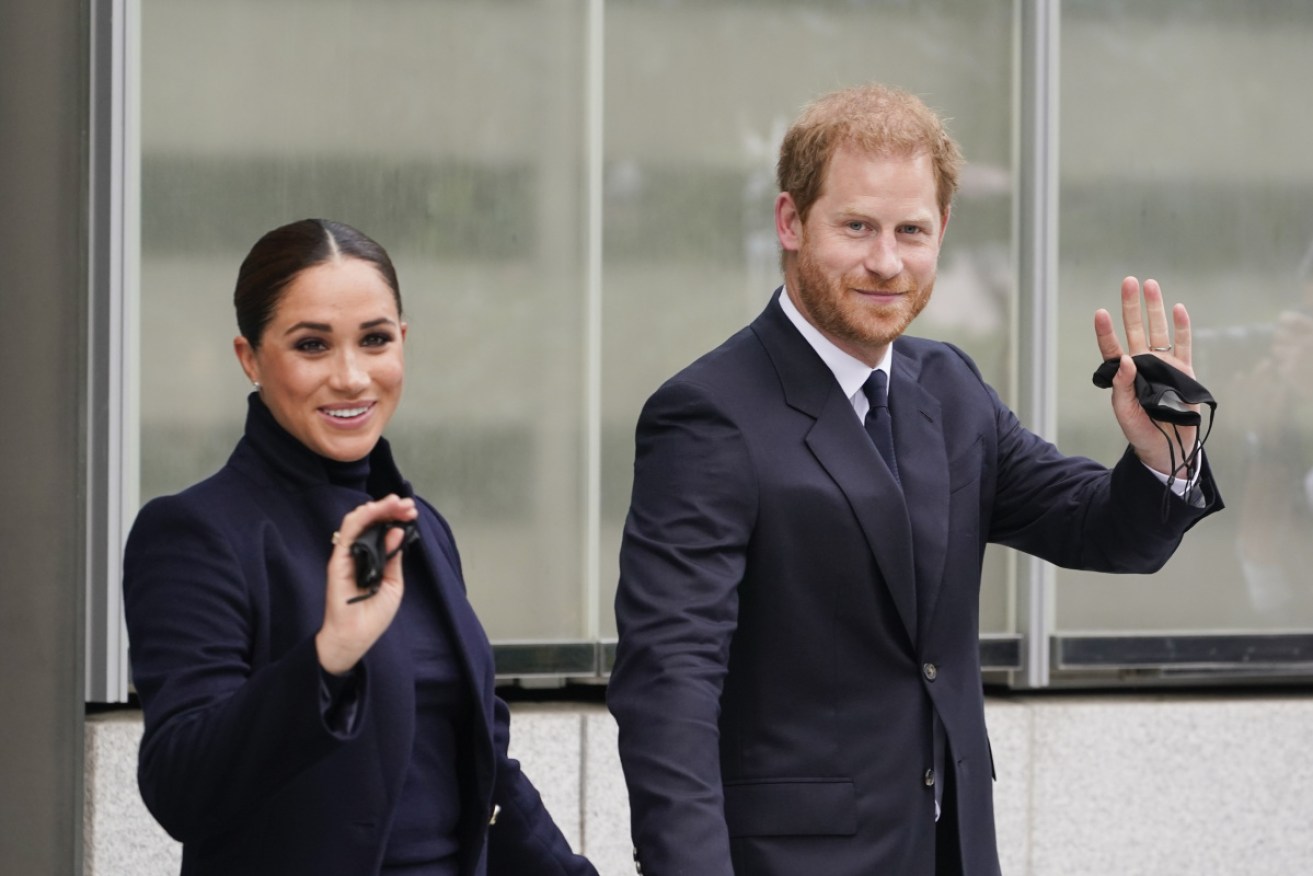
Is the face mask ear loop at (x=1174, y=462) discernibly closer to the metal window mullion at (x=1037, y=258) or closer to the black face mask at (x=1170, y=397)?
the black face mask at (x=1170, y=397)

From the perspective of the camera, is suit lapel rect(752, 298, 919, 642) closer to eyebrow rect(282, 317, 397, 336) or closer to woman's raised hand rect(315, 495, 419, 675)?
eyebrow rect(282, 317, 397, 336)

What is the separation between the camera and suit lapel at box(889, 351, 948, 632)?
3.31 metres

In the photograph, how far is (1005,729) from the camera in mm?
6238

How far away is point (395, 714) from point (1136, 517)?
140cm

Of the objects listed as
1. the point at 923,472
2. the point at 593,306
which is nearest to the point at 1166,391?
the point at 923,472

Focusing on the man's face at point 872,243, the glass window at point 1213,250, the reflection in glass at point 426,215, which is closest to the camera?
the man's face at point 872,243

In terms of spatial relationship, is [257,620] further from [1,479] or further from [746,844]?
[746,844]

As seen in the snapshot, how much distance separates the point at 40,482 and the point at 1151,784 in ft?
14.1

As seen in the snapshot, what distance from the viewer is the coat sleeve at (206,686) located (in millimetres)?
2561

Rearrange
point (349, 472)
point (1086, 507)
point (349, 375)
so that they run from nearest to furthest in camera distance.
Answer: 1. point (349, 375)
2. point (349, 472)
3. point (1086, 507)

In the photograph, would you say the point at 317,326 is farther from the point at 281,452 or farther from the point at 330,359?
the point at 281,452

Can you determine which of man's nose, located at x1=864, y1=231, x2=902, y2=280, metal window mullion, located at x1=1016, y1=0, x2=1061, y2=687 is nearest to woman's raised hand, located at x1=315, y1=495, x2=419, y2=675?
man's nose, located at x1=864, y1=231, x2=902, y2=280

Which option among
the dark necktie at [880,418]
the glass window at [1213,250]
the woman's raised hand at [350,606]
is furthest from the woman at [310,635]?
the glass window at [1213,250]

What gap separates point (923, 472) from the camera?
3.40 metres
